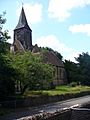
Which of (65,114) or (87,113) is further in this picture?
(65,114)

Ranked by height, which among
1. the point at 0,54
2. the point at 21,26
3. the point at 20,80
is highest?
the point at 21,26

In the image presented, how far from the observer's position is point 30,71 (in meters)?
44.2

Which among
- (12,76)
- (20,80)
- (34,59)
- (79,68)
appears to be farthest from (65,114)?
(79,68)

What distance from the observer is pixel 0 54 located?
1363 inches

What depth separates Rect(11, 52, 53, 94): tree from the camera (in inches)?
1698

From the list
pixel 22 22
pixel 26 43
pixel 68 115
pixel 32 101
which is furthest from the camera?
pixel 22 22

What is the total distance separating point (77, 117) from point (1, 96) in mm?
30077

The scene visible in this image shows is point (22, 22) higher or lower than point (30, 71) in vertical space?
higher

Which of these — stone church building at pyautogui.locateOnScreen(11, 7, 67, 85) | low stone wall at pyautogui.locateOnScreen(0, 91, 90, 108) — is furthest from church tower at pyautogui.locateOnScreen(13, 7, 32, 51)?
low stone wall at pyautogui.locateOnScreen(0, 91, 90, 108)

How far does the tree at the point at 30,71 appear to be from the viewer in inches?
1698

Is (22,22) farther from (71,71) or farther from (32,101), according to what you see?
(32,101)

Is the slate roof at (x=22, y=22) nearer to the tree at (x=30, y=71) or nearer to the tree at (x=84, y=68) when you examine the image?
the tree at (x=84, y=68)

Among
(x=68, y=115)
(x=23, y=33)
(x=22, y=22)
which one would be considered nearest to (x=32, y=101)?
(x=68, y=115)

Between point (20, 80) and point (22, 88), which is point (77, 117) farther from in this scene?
point (22, 88)
